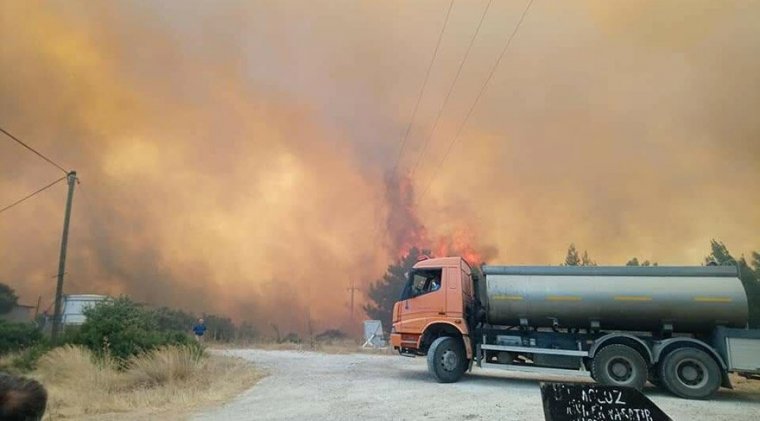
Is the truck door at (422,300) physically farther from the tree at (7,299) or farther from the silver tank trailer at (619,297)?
the tree at (7,299)

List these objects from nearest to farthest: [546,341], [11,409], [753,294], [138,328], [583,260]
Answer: [11,409] → [546,341] → [138,328] → [753,294] → [583,260]

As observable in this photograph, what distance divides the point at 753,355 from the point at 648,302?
7.88 feet

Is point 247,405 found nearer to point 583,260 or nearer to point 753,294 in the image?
point 753,294

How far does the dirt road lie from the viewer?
8.98 metres

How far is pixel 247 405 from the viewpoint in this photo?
1012 centimetres

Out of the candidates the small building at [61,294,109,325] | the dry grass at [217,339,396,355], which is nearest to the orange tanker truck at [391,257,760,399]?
the dry grass at [217,339,396,355]

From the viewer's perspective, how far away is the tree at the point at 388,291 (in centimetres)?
4619

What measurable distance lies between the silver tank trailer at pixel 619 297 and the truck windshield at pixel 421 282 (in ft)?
4.77

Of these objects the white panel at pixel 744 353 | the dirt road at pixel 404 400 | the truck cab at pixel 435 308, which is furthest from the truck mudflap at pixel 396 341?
the white panel at pixel 744 353

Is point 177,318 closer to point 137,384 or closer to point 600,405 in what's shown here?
point 137,384

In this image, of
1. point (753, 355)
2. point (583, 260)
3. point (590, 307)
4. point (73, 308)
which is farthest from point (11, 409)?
point (583, 260)

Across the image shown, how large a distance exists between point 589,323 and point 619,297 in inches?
39.5

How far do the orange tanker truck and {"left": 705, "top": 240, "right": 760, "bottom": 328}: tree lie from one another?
1.94m

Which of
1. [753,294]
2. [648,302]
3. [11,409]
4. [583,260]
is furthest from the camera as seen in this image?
[583,260]
